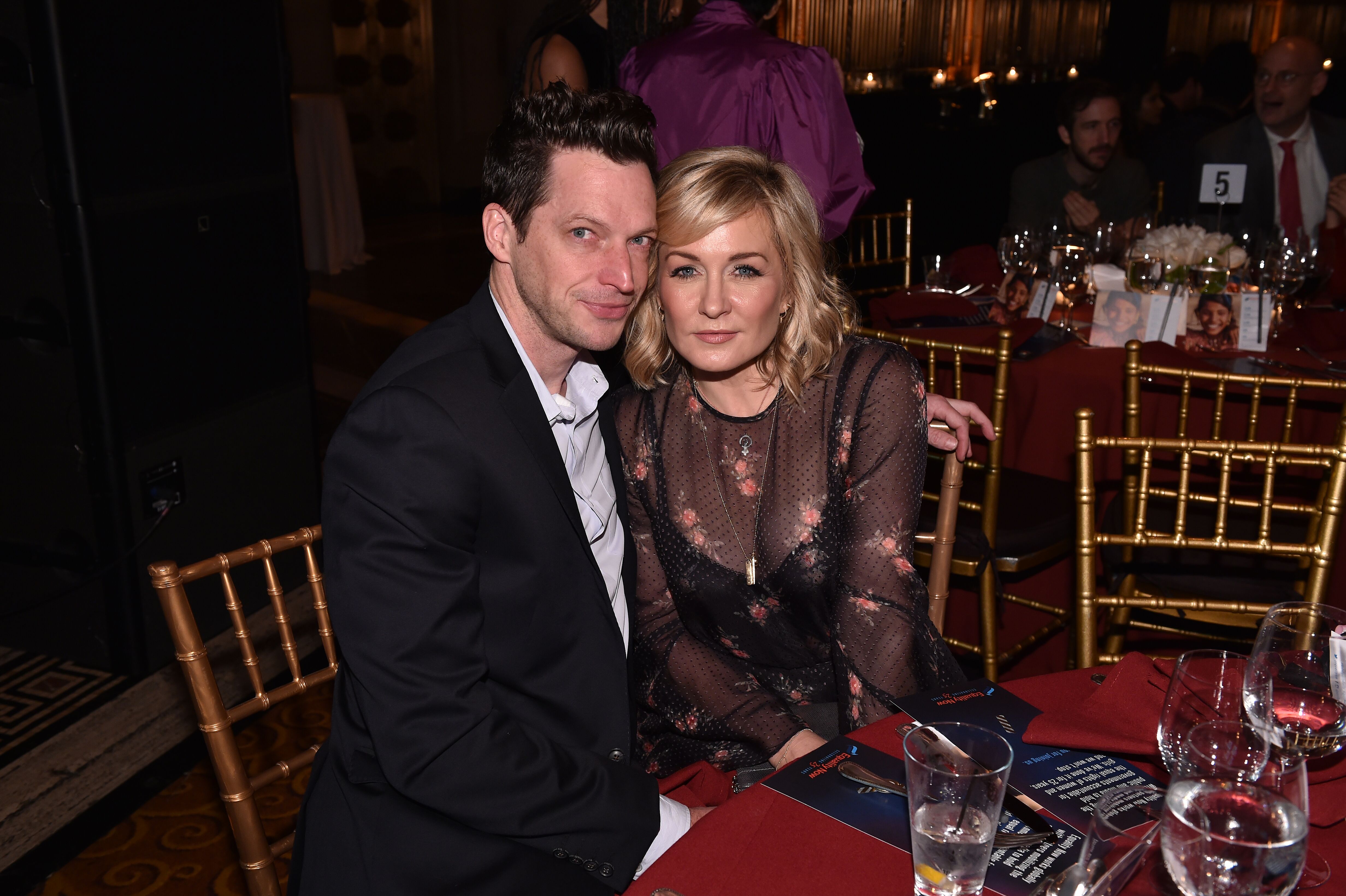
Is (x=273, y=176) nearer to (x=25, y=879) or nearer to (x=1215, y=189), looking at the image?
(x=25, y=879)

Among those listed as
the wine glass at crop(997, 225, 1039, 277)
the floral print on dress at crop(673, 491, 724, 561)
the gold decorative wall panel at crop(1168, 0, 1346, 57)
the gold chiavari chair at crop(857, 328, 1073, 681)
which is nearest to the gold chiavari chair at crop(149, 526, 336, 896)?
the floral print on dress at crop(673, 491, 724, 561)

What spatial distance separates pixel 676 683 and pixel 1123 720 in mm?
752

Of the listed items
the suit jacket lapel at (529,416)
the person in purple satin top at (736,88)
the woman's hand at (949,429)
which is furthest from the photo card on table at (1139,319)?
the suit jacket lapel at (529,416)

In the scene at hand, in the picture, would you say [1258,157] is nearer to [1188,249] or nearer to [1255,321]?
[1188,249]

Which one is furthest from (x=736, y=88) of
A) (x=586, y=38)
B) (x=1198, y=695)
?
(x=1198, y=695)

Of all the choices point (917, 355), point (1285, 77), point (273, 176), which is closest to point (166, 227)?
point (273, 176)

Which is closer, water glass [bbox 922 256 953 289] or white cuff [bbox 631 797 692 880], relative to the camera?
white cuff [bbox 631 797 692 880]

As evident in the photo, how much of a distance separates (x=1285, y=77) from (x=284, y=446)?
4.03m

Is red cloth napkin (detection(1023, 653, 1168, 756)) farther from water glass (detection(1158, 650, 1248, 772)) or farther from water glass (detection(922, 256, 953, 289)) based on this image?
water glass (detection(922, 256, 953, 289))

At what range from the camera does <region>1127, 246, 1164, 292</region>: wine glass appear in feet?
10.3

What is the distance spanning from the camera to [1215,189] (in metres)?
4.10

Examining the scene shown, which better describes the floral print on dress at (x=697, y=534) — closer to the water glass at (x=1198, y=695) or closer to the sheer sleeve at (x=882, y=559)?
the sheer sleeve at (x=882, y=559)

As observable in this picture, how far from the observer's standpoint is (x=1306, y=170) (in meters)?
4.37

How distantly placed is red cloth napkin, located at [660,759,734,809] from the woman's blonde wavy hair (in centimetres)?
64
